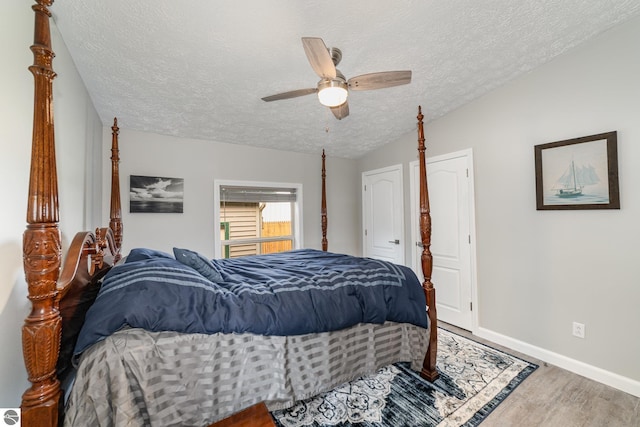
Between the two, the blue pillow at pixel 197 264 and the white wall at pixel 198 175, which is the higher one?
the white wall at pixel 198 175

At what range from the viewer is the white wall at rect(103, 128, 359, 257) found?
123 inches

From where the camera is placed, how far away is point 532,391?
6.86 feet

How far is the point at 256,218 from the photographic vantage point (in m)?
4.12

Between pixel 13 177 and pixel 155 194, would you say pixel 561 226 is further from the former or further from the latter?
pixel 155 194

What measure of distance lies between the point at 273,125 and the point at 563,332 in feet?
12.2

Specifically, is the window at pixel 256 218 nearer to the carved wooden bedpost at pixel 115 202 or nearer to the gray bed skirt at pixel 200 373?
the carved wooden bedpost at pixel 115 202

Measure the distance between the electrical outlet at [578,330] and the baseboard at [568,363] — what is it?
0.22m

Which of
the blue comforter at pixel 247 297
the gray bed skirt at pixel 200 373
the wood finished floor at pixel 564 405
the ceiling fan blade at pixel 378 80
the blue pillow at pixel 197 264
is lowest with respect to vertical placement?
the wood finished floor at pixel 564 405

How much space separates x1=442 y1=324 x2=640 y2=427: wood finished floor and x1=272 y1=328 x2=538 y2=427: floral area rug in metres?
0.07

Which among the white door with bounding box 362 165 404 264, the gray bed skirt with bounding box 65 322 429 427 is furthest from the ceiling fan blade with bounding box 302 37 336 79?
the white door with bounding box 362 165 404 264

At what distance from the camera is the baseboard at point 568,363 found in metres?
2.09

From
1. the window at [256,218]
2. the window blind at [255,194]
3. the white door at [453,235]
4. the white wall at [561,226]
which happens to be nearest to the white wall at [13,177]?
the window at [256,218]

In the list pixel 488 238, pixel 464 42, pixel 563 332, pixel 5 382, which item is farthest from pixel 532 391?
pixel 5 382

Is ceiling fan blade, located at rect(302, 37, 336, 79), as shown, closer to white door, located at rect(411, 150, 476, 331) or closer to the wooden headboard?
the wooden headboard
